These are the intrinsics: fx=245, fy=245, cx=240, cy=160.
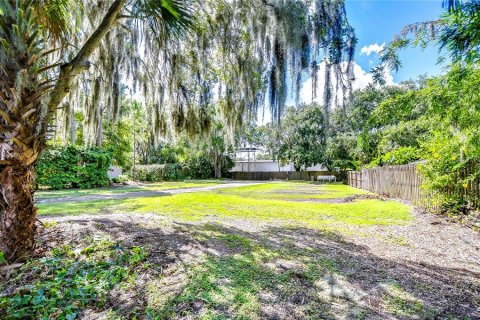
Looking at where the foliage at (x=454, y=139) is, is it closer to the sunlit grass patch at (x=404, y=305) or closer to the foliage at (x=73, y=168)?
the sunlit grass patch at (x=404, y=305)

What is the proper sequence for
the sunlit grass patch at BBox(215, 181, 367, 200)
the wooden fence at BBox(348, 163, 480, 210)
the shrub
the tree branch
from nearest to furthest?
the tree branch, the wooden fence at BBox(348, 163, 480, 210), the sunlit grass patch at BBox(215, 181, 367, 200), the shrub

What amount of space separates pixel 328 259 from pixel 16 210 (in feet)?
10.5

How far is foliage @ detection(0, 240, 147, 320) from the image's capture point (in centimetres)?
181

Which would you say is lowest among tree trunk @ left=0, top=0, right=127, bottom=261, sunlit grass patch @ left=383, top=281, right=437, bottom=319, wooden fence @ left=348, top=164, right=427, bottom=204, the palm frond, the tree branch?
sunlit grass patch @ left=383, top=281, right=437, bottom=319

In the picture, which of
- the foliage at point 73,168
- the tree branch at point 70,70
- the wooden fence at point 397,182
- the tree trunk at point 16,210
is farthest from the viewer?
the foliage at point 73,168

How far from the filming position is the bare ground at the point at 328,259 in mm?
1813

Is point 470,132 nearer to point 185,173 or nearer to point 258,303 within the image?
point 258,303

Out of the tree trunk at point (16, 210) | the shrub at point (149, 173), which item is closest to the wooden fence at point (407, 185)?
the tree trunk at point (16, 210)

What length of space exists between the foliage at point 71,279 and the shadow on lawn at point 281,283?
0.15m

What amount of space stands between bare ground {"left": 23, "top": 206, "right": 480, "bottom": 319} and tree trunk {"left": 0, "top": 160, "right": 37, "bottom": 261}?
276mm

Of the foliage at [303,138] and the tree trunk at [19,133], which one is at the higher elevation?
the foliage at [303,138]

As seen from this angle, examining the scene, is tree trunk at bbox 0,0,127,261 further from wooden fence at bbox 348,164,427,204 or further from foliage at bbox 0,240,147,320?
wooden fence at bbox 348,164,427,204

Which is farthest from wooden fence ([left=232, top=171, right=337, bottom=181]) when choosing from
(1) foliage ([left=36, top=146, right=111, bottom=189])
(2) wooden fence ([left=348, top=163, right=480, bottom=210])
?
(1) foliage ([left=36, top=146, right=111, bottom=189])

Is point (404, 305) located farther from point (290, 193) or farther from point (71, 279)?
point (290, 193)
